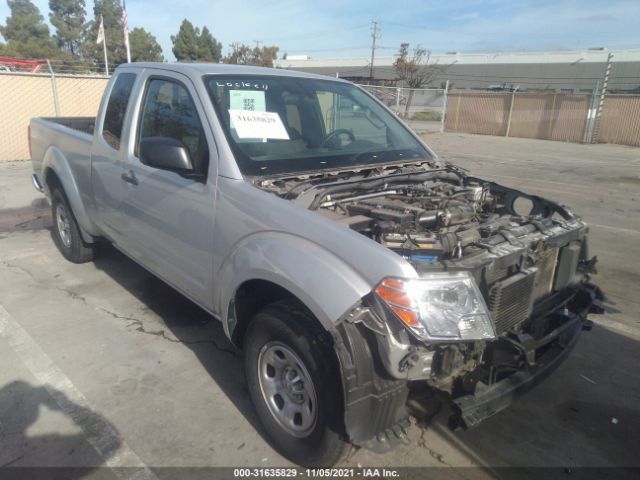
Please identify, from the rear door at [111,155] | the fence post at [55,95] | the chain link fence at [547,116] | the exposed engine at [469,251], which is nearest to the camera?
the exposed engine at [469,251]

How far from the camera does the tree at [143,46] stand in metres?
60.6

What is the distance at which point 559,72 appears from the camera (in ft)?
180

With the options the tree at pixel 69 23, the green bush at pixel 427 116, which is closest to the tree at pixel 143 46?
the tree at pixel 69 23

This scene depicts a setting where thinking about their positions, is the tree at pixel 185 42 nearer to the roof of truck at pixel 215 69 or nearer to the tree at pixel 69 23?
the tree at pixel 69 23

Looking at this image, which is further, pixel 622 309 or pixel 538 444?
pixel 622 309

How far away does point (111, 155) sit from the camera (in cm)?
393

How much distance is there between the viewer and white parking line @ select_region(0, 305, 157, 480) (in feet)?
8.45

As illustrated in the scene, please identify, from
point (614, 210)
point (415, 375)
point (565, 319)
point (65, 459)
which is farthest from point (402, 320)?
point (614, 210)

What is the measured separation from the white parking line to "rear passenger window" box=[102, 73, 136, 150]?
5.55 ft

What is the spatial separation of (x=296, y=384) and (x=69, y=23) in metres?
93.3

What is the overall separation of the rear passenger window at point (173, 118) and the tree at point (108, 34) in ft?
208

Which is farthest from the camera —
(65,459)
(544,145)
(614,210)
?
(544,145)

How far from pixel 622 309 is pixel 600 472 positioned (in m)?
2.38

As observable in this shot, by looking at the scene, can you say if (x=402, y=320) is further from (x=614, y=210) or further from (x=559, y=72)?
(x=559, y=72)
